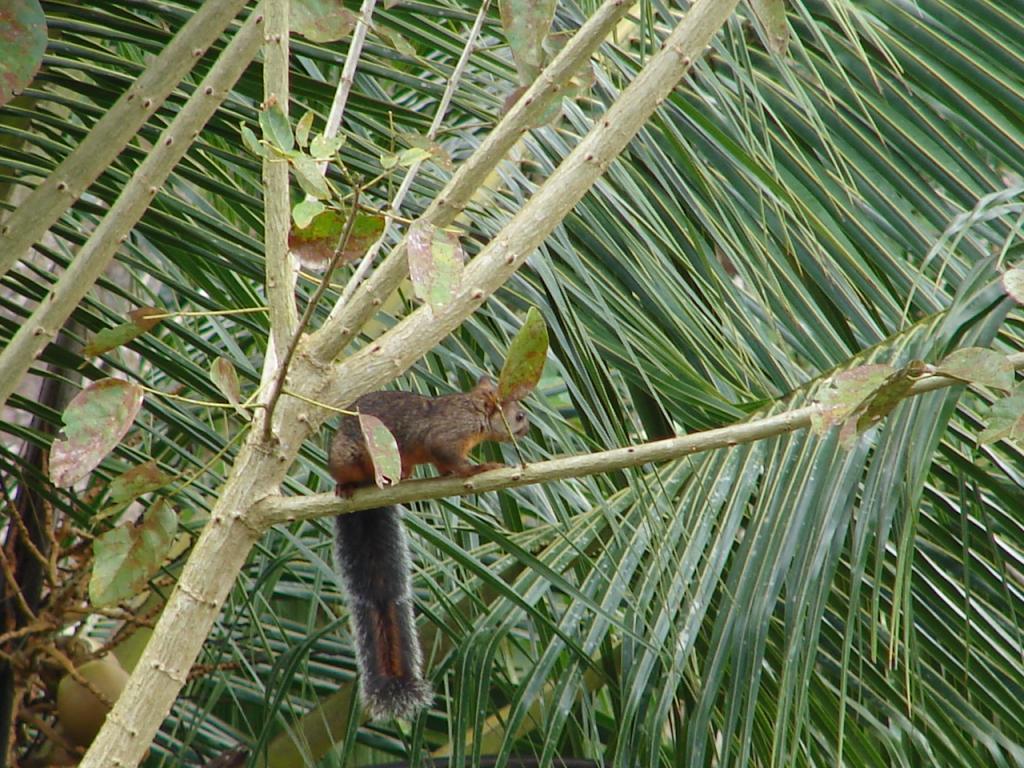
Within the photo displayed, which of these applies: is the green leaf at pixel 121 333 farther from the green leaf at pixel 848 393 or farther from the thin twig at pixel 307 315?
the green leaf at pixel 848 393

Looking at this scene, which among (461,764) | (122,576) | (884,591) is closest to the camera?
(122,576)

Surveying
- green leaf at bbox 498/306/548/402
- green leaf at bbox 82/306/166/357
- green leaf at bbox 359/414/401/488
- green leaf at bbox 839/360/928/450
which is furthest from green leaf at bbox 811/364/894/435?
green leaf at bbox 82/306/166/357

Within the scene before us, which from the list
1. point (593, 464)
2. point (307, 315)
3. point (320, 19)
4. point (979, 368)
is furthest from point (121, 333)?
point (979, 368)

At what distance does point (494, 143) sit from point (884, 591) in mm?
1029

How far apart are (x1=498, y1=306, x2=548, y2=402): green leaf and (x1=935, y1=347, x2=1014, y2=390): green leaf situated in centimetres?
38

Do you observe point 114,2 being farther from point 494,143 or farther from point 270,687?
point 270,687

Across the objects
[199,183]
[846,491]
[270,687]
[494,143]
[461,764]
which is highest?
[199,183]

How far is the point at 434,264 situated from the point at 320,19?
39 cm

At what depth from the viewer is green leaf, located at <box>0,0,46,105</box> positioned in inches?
53.3

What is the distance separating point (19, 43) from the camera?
1.37 metres

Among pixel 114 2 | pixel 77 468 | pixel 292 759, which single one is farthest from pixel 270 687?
pixel 114 2

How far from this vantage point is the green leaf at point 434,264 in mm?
1061

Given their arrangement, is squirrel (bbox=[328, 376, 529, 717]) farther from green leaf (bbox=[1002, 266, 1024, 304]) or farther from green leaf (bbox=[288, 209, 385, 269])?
green leaf (bbox=[1002, 266, 1024, 304])

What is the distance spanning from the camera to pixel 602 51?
2.13 m
